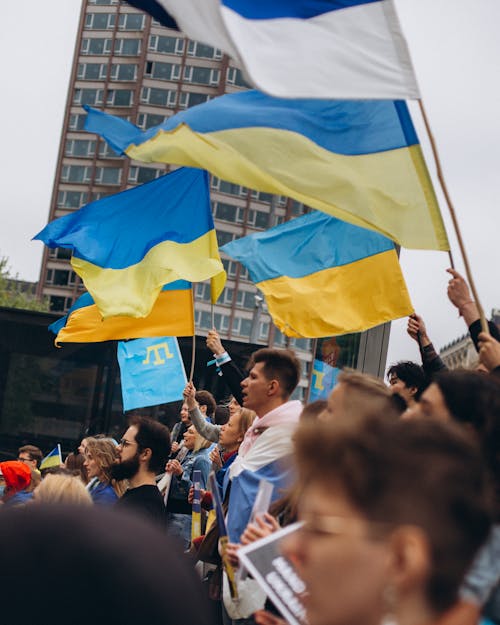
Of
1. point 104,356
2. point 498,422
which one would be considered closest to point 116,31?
point 104,356

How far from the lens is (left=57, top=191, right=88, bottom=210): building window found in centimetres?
9044

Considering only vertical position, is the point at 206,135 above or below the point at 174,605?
above

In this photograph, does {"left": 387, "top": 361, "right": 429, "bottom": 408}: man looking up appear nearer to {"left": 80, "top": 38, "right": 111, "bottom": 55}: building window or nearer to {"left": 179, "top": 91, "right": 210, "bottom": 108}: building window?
{"left": 179, "top": 91, "right": 210, "bottom": 108}: building window

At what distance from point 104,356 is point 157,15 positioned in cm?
1117

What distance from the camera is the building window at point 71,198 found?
90438 mm

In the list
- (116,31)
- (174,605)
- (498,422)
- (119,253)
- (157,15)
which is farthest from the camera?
(116,31)

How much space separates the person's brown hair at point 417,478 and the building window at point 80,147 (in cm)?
9125

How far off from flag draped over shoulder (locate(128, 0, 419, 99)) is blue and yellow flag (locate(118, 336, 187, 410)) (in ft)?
23.9

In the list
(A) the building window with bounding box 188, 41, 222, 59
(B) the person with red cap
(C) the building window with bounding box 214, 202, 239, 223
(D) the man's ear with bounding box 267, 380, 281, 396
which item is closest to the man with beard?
(D) the man's ear with bounding box 267, 380, 281, 396

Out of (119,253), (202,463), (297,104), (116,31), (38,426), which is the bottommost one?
(38,426)

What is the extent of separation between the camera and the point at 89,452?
7.78m

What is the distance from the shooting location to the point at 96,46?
306 ft

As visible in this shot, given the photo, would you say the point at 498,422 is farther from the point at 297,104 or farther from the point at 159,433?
the point at 159,433

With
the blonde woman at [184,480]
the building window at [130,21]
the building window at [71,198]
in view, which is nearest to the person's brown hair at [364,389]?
the blonde woman at [184,480]
